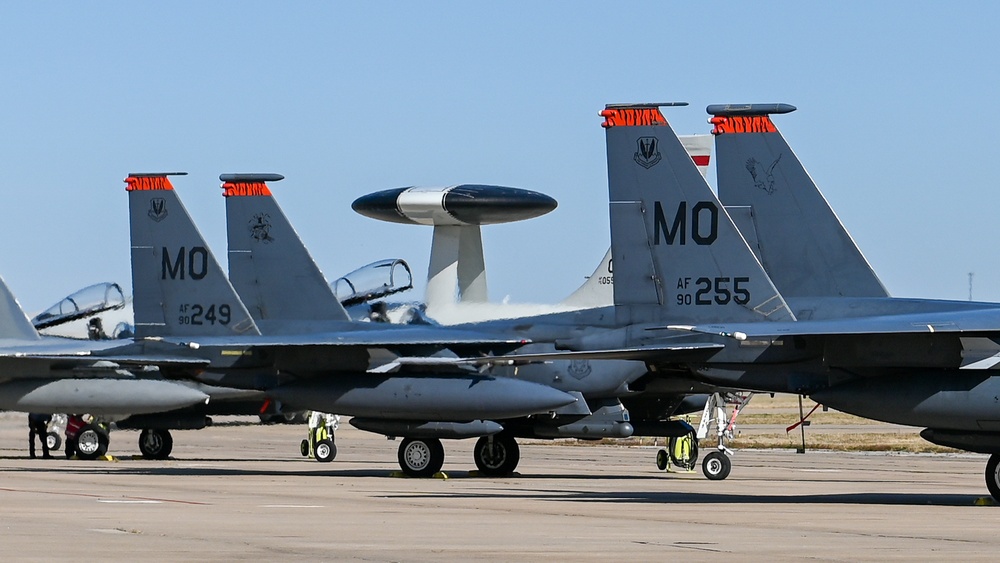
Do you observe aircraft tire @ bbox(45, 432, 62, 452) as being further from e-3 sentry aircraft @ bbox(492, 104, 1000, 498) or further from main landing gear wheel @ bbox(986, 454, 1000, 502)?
main landing gear wheel @ bbox(986, 454, 1000, 502)

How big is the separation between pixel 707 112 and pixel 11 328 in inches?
613

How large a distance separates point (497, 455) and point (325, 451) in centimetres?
595

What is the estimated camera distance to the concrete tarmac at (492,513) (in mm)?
10492

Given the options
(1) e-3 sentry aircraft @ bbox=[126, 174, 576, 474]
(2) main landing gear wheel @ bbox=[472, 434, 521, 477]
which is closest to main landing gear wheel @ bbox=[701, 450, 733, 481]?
(1) e-3 sentry aircraft @ bbox=[126, 174, 576, 474]

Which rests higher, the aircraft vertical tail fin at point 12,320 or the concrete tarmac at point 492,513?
the aircraft vertical tail fin at point 12,320

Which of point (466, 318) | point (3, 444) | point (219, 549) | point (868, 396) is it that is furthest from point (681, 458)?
point (3, 444)

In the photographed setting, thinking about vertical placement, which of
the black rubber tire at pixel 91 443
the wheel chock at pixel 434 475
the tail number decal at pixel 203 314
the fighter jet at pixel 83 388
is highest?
the tail number decal at pixel 203 314

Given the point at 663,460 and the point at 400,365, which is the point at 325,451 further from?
the point at 663,460

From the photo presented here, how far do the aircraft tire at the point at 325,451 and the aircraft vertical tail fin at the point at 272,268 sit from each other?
11.7 feet

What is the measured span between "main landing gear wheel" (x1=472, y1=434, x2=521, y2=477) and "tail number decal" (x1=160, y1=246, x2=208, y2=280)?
571 cm

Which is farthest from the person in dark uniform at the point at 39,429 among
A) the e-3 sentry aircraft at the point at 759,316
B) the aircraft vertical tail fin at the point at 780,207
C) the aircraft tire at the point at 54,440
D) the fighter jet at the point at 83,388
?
the aircraft vertical tail fin at the point at 780,207

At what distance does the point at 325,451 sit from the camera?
27234mm

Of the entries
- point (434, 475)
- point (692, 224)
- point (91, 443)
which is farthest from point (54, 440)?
point (692, 224)

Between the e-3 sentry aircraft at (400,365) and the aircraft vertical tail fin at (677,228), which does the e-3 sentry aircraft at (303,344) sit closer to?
the e-3 sentry aircraft at (400,365)
